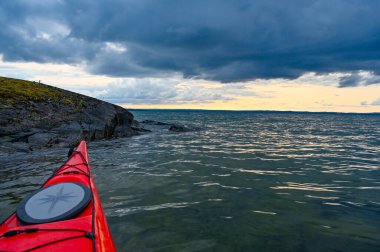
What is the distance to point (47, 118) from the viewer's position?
18.4 meters

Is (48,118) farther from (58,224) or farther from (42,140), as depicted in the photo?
(58,224)

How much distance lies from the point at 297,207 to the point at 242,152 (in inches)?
399

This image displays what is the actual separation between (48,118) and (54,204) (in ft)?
52.1

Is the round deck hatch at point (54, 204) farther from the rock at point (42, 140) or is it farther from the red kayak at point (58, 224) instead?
the rock at point (42, 140)

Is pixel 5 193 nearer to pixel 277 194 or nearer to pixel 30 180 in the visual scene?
pixel 30 180

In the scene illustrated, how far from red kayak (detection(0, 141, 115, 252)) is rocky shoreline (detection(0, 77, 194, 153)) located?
39.8 feet

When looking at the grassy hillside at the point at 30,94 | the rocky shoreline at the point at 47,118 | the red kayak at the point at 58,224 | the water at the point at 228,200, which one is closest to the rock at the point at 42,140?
the rocky shoreline at the point at 47,118

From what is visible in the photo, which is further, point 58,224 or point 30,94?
point 30,94

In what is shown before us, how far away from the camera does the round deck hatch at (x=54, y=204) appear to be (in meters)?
4.35

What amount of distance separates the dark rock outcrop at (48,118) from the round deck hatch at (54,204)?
1200 centimetres

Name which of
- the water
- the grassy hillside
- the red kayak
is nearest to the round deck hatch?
the red kayak

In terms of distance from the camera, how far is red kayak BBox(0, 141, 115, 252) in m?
3.54

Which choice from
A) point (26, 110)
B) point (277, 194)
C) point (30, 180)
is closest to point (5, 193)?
point (30, 180)

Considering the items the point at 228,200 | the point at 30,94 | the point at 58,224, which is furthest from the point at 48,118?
the point at 58,224
